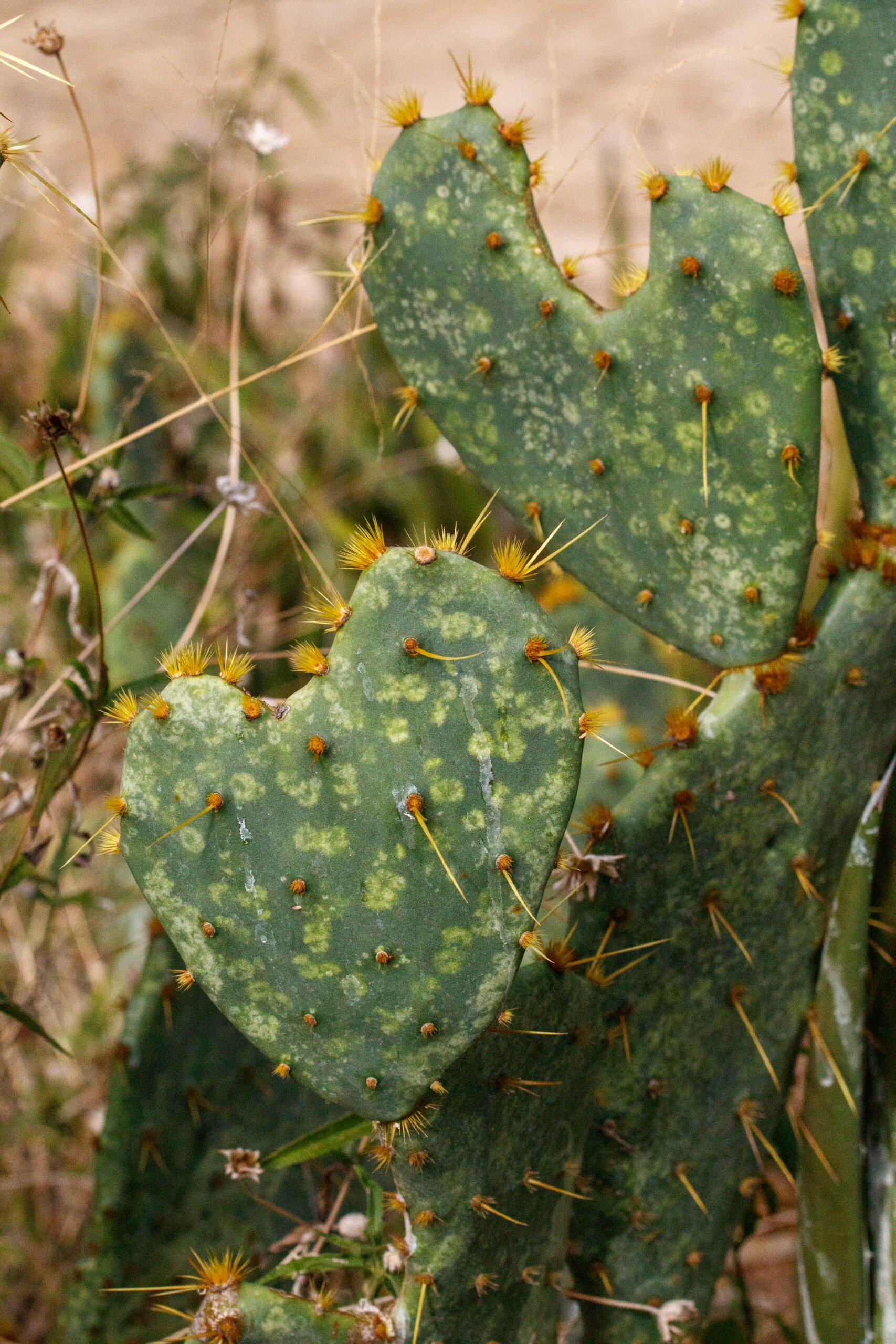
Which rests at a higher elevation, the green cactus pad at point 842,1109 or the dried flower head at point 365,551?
the dried flower head at point 365,551

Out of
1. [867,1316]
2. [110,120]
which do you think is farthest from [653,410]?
[110,120]

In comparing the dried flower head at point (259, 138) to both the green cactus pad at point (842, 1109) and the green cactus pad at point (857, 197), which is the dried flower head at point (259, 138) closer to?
the green cactus pad at point (857, 197)

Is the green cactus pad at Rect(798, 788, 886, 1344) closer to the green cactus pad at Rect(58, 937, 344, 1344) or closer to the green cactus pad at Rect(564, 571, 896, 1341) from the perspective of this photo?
the green cactus pad at Rect(564, 571, 896, 1341)

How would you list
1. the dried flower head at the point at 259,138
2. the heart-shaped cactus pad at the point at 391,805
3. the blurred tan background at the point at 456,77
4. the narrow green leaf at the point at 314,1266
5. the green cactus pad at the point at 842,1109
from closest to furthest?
the heart-shaped cactus pad at the point at 391,805 → the narrow green leaf at the point at 314,1266 → the green cactus pad at the point at 842,1109 → the dried flower head at the point at 259,138 → the blurred tan background at the point at 456,77

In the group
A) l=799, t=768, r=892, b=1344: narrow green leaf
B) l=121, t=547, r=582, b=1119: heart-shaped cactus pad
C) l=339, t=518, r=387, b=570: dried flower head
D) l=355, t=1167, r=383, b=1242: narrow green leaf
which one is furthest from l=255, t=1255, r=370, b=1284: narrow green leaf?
l=339, t=518, r=387, b=570: dried flower head

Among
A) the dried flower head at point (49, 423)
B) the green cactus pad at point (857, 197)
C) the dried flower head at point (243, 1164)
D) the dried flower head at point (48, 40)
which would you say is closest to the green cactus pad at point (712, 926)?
the green cactus pad at point (857, 197)

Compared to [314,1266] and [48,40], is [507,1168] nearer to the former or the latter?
[314,1266]

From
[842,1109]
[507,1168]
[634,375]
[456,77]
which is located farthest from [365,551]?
[456,77]
